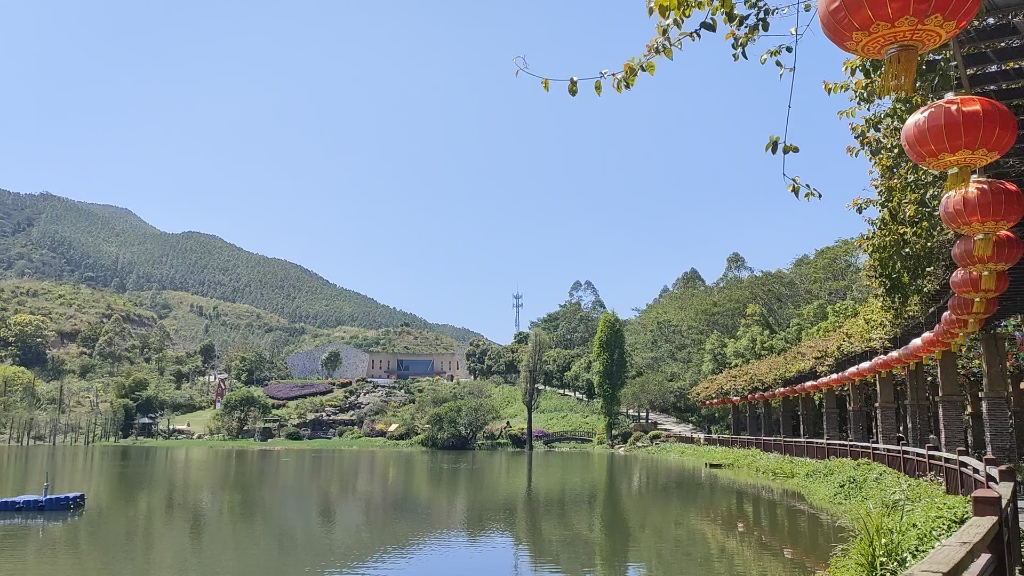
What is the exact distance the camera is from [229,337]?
11269cm

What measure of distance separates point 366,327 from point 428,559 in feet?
445

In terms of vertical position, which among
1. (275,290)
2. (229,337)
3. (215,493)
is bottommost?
(215,493)

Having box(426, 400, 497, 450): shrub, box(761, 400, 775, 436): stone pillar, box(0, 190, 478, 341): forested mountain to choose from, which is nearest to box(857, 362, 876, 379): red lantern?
box(761, 400, 775, 436): stone pillar

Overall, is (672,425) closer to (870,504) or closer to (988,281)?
(870,504)

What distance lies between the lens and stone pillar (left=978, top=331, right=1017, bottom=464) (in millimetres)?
11914

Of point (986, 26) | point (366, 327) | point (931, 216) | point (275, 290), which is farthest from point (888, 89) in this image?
point (275, 290)

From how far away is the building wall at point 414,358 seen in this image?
78062mm

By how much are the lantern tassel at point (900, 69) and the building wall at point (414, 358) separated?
7463cm

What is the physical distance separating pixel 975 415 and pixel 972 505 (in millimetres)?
18843

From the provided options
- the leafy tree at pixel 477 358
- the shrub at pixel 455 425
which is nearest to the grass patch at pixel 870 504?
the shrub at pixel 455 425

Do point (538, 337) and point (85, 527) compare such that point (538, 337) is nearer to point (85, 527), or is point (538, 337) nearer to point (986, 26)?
point (85, 527)

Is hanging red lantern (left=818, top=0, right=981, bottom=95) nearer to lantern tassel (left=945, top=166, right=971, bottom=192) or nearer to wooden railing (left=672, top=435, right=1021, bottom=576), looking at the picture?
lantern tassel (left=945, top=166, right=971, bottom=192)

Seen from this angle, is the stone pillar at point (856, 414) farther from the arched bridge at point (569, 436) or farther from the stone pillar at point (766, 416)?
the arched bridge at point (569, 436)

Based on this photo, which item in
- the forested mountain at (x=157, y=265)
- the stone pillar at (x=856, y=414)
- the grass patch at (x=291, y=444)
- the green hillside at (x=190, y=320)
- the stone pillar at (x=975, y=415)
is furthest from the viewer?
the forested mountain at (x=157, y=265)
